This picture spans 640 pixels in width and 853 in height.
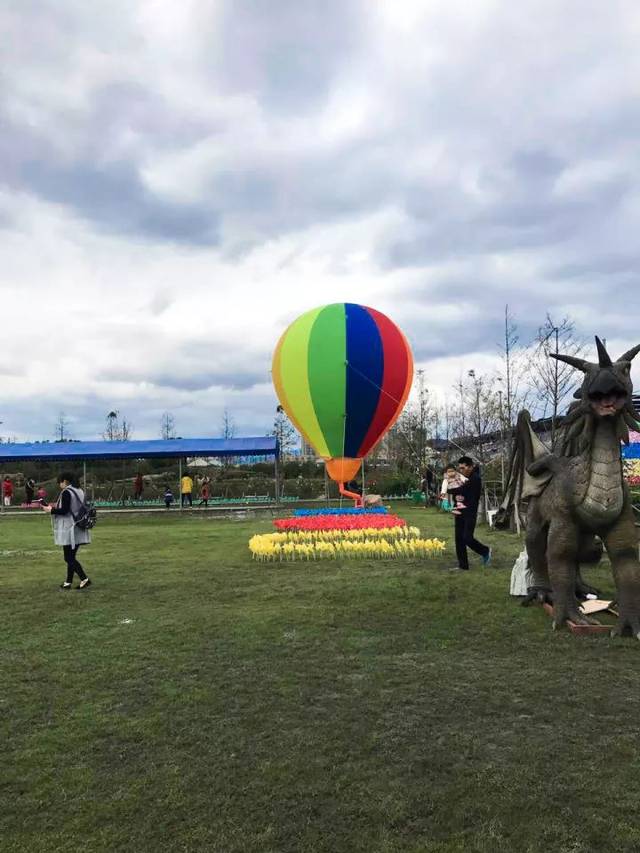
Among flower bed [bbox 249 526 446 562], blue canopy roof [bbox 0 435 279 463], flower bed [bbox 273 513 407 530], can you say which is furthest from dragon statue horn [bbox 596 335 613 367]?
blue canopy roof [bbox 0 435 279 463]

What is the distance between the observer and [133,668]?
5707 millimetres

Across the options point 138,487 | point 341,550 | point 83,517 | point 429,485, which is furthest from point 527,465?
point 138,487

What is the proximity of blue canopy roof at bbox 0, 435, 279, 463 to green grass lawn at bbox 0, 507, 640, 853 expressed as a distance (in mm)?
17845

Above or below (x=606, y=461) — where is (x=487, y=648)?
below

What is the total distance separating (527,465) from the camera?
809cm

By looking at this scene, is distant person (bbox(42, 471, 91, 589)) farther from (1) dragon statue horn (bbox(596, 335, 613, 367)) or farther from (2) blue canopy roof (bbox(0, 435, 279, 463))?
(2) blue canopy roof (bbox(0, 435, 279, 463))

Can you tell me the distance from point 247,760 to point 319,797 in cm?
62

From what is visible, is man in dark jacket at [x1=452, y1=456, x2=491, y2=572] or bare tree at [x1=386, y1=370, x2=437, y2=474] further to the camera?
bare tree at [x1=386, y1=370, x2=437, y2=474]

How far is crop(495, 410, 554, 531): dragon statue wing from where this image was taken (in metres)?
7.54

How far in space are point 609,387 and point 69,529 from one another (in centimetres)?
745

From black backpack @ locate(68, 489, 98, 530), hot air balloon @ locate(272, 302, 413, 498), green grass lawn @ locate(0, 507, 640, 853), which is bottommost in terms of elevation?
green grass lawn @ locate(0, 507, 640, 853)

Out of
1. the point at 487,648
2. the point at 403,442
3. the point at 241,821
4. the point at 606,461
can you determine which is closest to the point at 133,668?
the point at 241,821

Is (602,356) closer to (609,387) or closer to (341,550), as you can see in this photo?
(609,387)

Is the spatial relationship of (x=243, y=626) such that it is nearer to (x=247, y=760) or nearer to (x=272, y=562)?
(x=247, y=760)
